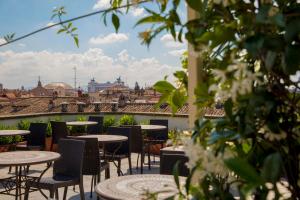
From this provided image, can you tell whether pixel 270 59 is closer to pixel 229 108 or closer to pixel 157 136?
pixel 229 108

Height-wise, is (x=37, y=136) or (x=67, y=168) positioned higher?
(x=37, y=136)

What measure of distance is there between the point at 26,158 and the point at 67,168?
439mm

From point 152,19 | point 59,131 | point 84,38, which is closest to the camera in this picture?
point 152,19

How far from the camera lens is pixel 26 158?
13.2 ft

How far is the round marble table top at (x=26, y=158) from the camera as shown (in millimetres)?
3783

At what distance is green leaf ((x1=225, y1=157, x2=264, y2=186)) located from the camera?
2.05ft

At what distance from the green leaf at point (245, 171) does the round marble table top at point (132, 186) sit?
71.8 inches

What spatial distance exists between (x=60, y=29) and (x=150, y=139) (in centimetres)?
654

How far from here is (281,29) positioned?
747mm

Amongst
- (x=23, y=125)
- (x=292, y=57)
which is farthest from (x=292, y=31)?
(x=23, y=125)

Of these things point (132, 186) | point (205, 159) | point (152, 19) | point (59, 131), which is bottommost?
point (132, 186)

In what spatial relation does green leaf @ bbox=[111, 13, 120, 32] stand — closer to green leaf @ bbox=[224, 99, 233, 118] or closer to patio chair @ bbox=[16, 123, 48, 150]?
green leaf @ bbox=[224, 99, 233, 118]

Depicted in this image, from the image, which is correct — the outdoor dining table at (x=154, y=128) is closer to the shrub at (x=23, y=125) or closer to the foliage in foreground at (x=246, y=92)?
the shrub at (x=23, y=125)

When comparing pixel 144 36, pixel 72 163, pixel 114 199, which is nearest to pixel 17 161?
pixel 72 163
